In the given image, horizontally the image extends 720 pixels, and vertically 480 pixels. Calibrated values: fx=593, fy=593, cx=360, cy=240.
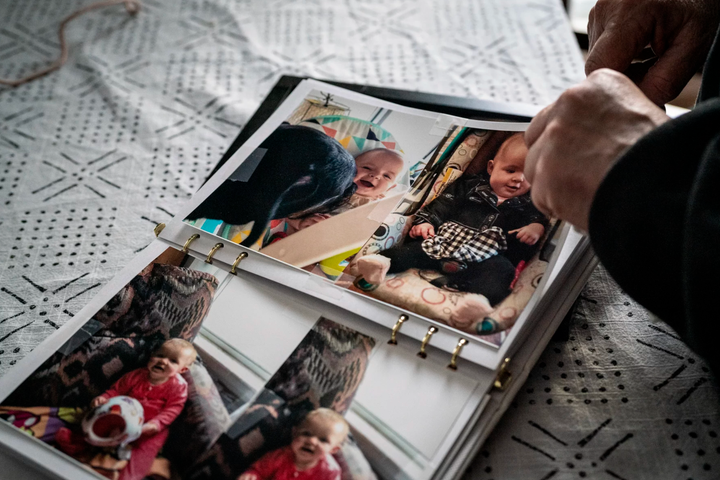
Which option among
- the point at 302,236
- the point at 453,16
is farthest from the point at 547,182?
the point at 453,16

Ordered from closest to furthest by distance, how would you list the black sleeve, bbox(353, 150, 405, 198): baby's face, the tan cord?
the black sleeve, bbox(353, 150, 405, 198): baby's face, the tan cord

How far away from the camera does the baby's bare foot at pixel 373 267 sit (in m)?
0.44

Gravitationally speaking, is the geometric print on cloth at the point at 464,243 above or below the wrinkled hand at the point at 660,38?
below

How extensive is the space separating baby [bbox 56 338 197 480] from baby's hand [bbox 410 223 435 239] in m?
0.19

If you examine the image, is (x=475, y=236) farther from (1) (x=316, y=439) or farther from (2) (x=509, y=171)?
(1) (x=316, y=439)

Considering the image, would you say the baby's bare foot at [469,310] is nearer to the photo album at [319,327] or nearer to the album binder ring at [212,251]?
the photo album at [319,327]

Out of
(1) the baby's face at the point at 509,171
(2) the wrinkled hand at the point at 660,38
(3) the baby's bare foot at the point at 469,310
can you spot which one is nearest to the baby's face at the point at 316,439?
(3) the baby's bare foot at the point at 469,310

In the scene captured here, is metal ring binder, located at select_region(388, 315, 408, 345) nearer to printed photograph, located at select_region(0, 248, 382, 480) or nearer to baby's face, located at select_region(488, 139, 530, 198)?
printed photograph, located at select_region(0, 248, 382, 480)

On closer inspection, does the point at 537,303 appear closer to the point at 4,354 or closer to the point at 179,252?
the point at 179,252

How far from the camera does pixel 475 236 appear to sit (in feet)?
1.47

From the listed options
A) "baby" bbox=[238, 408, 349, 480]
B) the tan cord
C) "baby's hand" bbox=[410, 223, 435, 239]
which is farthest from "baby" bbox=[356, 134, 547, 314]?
the tan cord

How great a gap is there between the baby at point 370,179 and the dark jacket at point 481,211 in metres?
0.05

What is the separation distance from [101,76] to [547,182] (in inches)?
24.6

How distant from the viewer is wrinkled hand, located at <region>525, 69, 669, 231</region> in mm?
365
